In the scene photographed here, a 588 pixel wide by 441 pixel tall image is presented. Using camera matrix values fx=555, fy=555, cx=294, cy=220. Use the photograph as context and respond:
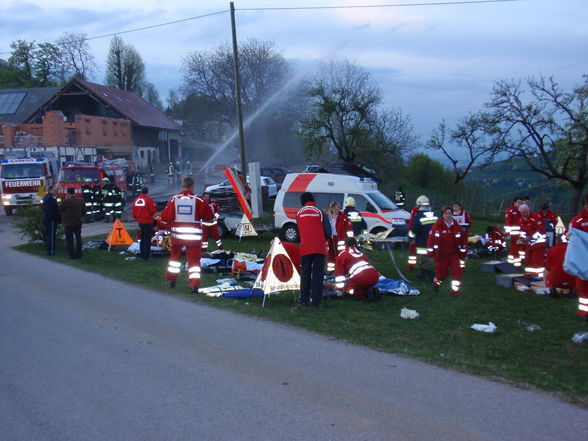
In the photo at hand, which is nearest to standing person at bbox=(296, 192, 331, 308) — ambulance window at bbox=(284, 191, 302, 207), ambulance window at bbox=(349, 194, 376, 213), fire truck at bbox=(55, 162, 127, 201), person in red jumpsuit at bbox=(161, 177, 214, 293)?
→ person in red jumpsuit at bbox=(161, 177, 214, 293)

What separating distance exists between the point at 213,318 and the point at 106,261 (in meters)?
6.33

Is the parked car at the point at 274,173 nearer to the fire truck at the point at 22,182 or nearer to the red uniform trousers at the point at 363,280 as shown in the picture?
the fire truck at the point at 22,182

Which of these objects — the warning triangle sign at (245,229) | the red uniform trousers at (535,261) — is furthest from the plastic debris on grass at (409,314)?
the warning triangle sign at (245,229)

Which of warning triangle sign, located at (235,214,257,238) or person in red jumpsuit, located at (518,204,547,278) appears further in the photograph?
warning triangle sign, located at (235,214,257,238)

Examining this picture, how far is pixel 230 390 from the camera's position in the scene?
5047mm

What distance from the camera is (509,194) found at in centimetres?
2933

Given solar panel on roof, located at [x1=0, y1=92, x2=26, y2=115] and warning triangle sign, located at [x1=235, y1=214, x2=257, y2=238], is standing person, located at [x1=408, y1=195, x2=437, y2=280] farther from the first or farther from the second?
solar panel on roof, located at [x1=0, y1=92, x2=26, y2=115]

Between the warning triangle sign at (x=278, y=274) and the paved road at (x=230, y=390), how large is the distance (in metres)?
1.10

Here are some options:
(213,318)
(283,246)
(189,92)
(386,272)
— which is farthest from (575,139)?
(189,92)

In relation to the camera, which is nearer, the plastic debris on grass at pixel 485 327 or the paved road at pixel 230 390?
the paved road at pixel 230 390

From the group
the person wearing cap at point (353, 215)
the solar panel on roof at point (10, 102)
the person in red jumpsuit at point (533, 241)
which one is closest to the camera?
the person in red jumpsuit at point (533, 241)

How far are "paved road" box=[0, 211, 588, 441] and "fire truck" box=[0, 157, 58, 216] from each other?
19258 millimetres

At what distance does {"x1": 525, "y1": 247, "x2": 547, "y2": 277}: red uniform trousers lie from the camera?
10688 mm

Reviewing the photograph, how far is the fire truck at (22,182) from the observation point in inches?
981
